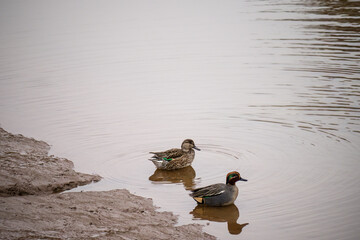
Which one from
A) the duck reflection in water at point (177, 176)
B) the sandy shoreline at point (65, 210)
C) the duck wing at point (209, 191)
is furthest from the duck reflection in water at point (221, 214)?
the duck reflection in water at point (177, 176)

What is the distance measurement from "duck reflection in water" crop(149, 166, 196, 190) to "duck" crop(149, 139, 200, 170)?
10cm

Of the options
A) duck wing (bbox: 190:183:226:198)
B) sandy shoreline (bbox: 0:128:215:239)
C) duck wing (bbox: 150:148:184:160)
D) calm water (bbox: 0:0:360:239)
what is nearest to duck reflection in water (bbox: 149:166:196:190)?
calm water (bbox: 0:0:360:239)

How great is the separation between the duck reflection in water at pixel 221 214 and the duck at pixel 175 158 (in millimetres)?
2136

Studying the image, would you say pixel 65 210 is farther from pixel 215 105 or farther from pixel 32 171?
pixel 215 105

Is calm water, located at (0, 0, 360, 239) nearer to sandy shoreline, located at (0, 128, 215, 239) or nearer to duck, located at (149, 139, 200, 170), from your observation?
duck, located at (149, 139, 200, 170)

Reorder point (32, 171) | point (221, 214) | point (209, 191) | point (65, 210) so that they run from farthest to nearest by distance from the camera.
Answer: point (32, 171) < point (209, 191) < point (221, 214) < point (65, 210)

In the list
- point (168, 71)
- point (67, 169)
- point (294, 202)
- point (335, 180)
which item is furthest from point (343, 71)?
point (67, 169)

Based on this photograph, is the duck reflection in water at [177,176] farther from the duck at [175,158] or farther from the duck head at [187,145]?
the duck head at [187,145]

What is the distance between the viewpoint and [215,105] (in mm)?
16953

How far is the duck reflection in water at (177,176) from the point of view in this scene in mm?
11991

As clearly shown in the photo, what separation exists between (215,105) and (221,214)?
698cm

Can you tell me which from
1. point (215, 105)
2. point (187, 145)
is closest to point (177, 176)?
point (187, 145)

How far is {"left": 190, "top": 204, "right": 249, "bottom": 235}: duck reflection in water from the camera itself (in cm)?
981

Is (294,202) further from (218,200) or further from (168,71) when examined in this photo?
(168,71)
